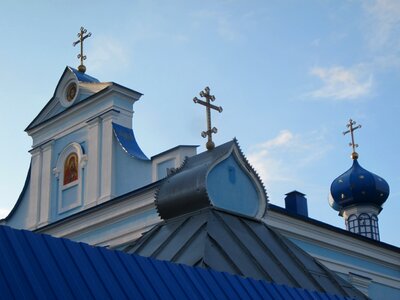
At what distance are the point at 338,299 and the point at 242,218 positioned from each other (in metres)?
1.48

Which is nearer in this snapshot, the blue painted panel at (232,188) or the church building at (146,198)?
the church building at (146,198)

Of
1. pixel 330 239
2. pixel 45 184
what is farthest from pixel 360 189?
pixel 45 184

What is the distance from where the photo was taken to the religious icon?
1530 cm

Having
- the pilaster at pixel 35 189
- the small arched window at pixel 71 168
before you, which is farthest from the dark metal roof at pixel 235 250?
the pilaster at pixel 35 189

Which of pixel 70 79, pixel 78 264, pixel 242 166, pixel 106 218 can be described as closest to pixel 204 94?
pixel 242 166

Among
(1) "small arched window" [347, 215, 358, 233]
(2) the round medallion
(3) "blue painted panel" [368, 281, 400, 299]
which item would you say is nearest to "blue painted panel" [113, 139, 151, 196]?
(2) the round medallion

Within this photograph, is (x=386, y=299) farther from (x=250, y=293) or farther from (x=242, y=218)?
(x=250, y=293)

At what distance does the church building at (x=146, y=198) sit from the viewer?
6.17 m

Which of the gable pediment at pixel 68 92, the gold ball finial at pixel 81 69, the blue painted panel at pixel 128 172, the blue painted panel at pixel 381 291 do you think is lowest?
the blue painted panel at pixel 381 291

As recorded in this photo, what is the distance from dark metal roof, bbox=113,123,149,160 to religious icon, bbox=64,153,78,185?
1327 millimetres

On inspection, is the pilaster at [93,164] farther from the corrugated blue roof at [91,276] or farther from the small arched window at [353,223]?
the small arched window at [353,223]

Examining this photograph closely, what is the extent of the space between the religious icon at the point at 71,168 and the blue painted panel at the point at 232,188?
8.94 metres

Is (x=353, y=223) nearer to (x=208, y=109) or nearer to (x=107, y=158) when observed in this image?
(x=107, y=158)

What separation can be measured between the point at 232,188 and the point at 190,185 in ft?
1.42
